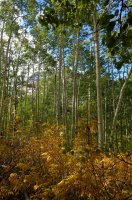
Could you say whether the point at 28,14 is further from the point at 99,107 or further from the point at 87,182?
the point at 87,182

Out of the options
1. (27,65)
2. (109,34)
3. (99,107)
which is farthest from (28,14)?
(109,34)

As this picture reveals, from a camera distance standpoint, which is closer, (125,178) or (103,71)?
(125,178)

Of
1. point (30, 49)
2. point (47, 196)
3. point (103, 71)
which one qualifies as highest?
point (30, 49)

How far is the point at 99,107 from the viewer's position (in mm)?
8938

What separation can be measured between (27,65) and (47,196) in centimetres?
2373

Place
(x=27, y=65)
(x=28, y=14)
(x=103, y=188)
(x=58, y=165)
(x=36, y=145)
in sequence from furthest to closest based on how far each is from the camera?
(x=27, y=65), (x=28, y=14), (x=36, y=145), (x=58, y=165), (x=103, y=188)

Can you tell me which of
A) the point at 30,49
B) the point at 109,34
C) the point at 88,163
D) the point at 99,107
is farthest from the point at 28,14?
the point at 109,34

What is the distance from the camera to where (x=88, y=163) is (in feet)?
18.7

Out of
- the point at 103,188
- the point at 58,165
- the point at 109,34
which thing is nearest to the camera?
the point at 109,34

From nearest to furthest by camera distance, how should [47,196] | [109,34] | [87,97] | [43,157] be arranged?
[109,34], [47,196], [43,157], [87,97]

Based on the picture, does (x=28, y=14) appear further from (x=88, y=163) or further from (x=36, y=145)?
(x=88, y=163)

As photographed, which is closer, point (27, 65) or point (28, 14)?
point (28, 14)

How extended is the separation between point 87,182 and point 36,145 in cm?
350

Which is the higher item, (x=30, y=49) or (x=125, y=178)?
(x=30, y=49)
